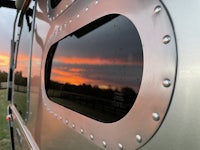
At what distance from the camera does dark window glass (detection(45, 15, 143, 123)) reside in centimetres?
69

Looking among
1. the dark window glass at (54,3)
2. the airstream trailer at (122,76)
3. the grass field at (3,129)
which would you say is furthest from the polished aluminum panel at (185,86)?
the grass field at (3,129)

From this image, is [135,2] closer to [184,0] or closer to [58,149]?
[184,0]

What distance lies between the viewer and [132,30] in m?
0.68

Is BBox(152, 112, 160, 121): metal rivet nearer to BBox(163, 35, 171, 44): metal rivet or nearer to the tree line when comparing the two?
BBox(163, 35, 171, 44): metal rivet

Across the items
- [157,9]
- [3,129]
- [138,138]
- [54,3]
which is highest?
[54,3]

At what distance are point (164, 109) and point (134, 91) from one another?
0.13 metres

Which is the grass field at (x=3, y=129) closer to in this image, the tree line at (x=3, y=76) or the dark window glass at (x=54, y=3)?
the tree line at (x=3, y=76)

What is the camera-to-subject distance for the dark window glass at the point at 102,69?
69 centimetres

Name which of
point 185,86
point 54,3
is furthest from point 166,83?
point 54,3

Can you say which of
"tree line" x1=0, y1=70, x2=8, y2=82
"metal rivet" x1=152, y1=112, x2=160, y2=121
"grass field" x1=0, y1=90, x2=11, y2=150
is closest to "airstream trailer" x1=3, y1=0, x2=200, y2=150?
"metal rivet" x1=152, y1=112, x2=160, y2=121

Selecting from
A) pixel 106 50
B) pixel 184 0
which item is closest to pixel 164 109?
pixel 184 0

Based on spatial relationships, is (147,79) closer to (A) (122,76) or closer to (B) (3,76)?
(A) (122,76)

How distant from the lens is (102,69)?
835 millimetres

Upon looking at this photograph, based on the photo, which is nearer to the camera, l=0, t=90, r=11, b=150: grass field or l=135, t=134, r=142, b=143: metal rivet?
l=135, t=134, r=142, b=143: metal rivet
